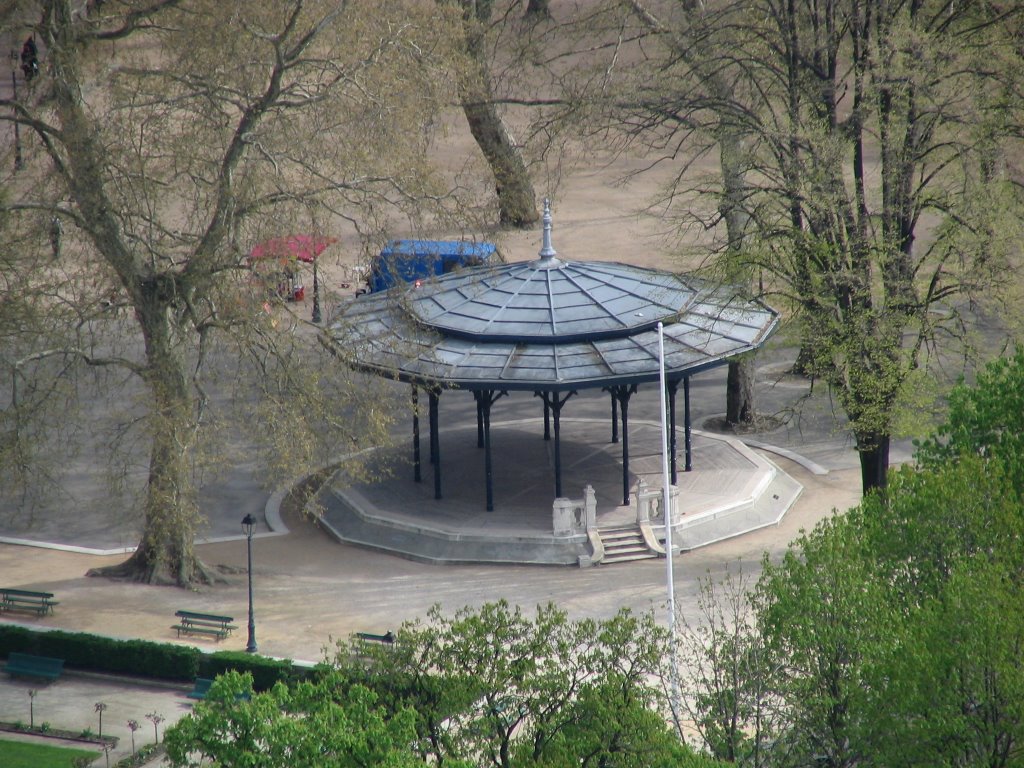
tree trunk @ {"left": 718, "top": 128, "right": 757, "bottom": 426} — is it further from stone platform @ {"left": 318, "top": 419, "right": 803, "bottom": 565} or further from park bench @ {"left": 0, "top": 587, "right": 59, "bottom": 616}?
park bench @ {"left": 0, "top": 587, "right": 59, "bottom": 616}

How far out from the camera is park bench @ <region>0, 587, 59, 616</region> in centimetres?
A: 3016

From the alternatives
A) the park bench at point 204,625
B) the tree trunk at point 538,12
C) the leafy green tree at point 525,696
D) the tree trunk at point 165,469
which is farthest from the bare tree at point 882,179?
the tree trunk at point 538,12

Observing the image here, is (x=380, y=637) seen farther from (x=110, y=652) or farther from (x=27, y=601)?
(x=27, y=601)

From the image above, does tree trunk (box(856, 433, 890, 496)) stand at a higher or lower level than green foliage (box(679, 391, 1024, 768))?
higher

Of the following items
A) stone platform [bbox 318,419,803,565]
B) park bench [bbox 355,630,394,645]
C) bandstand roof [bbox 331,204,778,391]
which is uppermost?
bandstand roof [bbox 331,204,778,391]

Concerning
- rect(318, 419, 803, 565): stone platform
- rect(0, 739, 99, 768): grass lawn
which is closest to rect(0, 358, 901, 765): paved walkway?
rect(318, 419, 803, 565): stone platform

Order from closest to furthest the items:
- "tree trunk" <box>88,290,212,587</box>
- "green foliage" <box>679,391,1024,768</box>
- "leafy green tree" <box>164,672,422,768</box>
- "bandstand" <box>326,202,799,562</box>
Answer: "leafy green tree" <box>164,672,422,768</box> → "green foliage" <box>679,391,1024,768</box> → "tree trunk" <box>88,290,212,587</box> → "bandstand" <box>326,202,799,562</box>

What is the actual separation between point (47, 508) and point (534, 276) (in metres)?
14.2

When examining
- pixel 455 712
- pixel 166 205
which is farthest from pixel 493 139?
pixel 455 712

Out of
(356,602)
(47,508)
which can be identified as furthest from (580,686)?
(47,508)

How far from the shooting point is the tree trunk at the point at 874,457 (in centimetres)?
3189

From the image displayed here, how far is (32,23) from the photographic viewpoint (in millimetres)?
29453

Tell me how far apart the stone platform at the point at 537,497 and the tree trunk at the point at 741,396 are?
1.61m

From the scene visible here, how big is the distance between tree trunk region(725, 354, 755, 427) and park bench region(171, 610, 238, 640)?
719 inches
